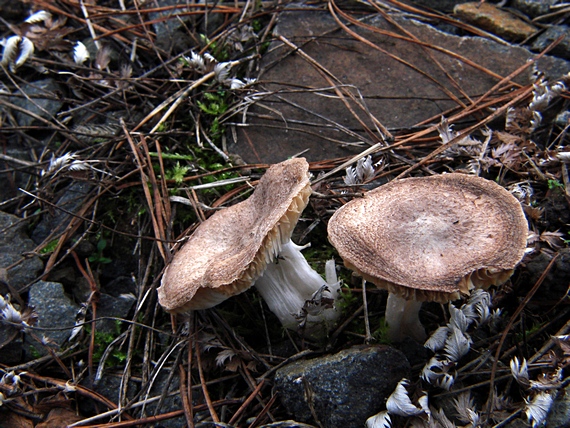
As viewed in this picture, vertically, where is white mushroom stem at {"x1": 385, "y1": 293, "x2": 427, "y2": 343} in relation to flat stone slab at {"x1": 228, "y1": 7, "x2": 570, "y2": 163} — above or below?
below

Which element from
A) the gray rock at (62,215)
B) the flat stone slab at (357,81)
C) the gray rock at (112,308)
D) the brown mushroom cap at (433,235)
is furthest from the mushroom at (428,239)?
the gray rock at (62,215)

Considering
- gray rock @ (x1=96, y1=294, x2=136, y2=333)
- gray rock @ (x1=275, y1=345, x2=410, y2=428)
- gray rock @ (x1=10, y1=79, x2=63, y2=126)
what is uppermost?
gray rock @ (x1=10, y1=79, x2=63, y2=126)

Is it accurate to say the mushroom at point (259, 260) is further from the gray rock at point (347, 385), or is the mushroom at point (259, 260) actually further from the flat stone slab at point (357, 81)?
the flat stone slab at point (357, 81)

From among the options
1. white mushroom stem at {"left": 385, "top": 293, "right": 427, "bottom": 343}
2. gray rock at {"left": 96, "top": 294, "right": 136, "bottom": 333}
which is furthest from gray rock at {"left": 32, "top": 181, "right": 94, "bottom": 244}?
white mushroom stem at {"left": 385, "top": 293, "right": 427, "bottom": 343}

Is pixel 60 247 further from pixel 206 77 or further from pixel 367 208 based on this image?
pixel 367 208

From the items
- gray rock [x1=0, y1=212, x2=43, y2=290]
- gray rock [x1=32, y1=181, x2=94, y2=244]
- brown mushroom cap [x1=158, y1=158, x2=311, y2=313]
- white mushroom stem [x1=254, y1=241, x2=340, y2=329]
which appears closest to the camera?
brown mushroom cap [x1=158, y1=158, x2=311, y2=313]

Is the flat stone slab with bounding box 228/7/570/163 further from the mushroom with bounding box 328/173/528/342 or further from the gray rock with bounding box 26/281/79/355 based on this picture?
the gray rock with bounding box 26/281/79/355
